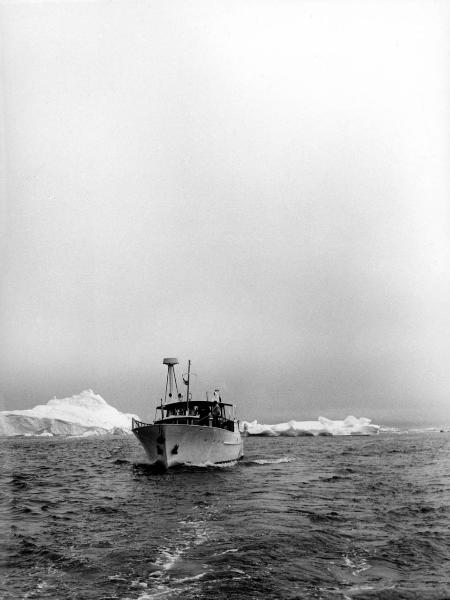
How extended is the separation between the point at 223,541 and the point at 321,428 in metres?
151

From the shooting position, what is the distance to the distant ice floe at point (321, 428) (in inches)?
6033

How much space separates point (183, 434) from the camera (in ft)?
101

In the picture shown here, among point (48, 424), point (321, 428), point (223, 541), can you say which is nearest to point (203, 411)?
point (223, 541)

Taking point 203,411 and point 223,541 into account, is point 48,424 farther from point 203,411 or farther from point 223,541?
point 223,541

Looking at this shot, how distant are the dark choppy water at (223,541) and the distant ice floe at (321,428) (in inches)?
5007

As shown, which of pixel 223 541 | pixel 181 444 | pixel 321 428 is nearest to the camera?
pixel 223 541

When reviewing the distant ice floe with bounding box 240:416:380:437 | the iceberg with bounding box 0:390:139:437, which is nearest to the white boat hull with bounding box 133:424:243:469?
the distant ice floe with bounding box 240:416:380:437

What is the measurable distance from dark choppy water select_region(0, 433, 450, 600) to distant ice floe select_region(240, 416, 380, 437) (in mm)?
127180

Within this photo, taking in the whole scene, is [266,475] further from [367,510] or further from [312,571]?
[312,571]

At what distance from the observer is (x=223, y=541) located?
43.4 feet

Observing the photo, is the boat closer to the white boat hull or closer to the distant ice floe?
the white boat hull

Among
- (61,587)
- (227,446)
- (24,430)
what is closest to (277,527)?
(61,587)

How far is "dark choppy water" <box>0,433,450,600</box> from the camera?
976cm

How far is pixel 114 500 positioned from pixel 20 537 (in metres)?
7.20
